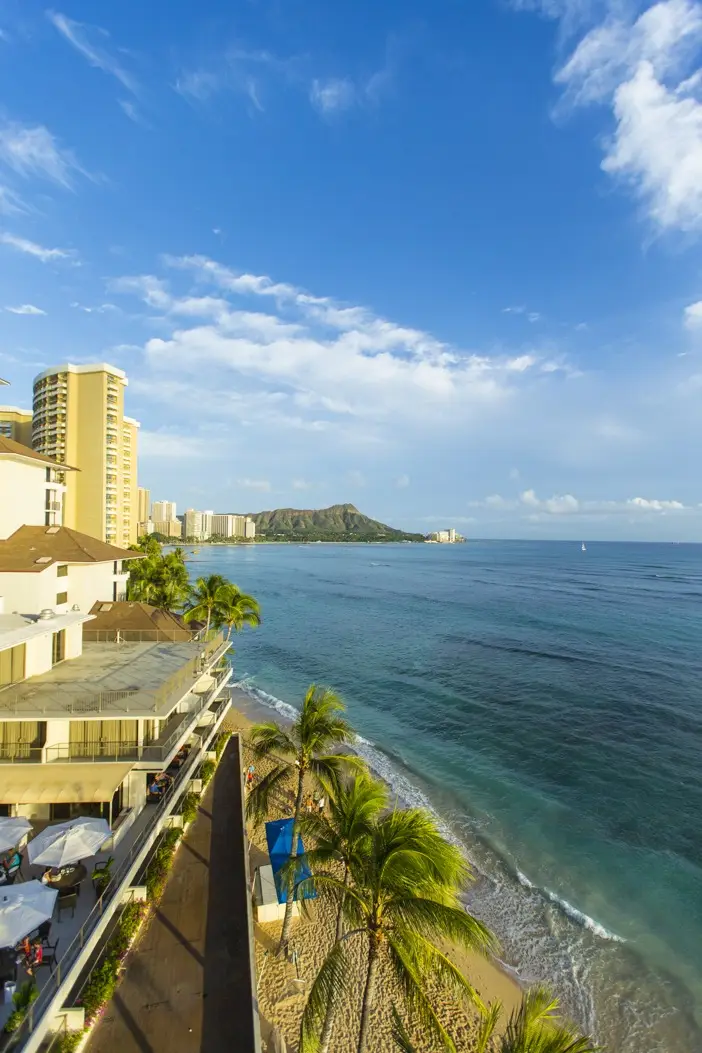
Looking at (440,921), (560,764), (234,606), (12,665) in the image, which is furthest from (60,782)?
(560,764)

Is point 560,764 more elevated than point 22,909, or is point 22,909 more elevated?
point 22,909

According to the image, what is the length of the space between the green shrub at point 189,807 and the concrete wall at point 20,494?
47.8 feet

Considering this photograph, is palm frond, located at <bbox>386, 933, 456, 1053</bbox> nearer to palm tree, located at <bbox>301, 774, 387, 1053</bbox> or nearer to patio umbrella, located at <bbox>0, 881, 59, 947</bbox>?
palm tree, located at <bbox>301, 774, 387, 1053</bbox>

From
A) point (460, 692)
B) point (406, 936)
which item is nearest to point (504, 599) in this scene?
point (460, 692)

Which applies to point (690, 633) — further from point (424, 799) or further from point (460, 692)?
point (424, 799)

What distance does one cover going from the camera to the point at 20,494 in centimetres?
2434

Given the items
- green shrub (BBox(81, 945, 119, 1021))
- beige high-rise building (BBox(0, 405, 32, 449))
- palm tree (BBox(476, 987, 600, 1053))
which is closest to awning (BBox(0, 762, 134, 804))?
green shrub (BBox(81, 945, 119, 1021))

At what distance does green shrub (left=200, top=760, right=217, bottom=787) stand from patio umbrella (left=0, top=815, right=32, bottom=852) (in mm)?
9141

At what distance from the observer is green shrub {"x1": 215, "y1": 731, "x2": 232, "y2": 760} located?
25.2m

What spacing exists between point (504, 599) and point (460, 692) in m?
50.8

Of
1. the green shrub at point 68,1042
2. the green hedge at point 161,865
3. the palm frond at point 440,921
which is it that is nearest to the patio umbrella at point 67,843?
the green shrub at point 68,1042

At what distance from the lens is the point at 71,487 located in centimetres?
7212

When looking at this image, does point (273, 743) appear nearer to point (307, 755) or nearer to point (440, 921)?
point (307, 755)

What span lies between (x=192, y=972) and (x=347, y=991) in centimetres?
475
